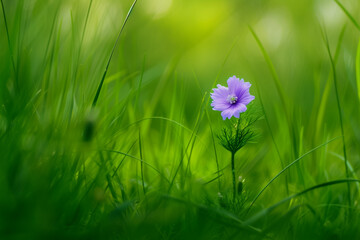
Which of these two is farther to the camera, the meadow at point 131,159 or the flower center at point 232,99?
the flower center at point 232,99

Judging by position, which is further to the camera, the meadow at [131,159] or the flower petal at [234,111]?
the flower petal at [234,111]

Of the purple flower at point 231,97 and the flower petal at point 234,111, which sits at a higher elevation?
the purple flower at point 231,97

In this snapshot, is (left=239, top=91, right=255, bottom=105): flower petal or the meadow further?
(left=239, top=91, right=255, bottom=105): flower petal

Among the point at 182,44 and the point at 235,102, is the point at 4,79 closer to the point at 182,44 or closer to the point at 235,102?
the point at 235,102

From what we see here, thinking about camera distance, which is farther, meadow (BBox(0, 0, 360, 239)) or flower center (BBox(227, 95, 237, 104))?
flower center (BBox(227, 95, 237, 104))

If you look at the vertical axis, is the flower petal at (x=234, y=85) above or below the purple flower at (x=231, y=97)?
above

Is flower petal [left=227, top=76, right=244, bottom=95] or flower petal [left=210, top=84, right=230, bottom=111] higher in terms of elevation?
flower petal [left=227, top=76, right=244, bottom=95]

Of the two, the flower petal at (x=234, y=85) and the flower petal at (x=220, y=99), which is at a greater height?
the flower petal at (x=234, y=85)

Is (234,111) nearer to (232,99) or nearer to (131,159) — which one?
(232,99)

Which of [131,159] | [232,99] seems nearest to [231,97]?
[232,99]

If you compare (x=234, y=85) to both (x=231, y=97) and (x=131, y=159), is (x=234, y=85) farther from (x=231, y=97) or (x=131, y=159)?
(x=131, y=159)

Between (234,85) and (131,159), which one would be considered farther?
(131,159)

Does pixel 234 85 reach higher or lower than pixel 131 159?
higher
